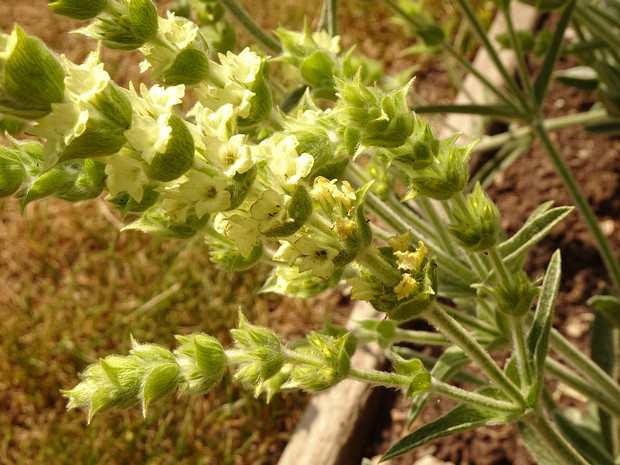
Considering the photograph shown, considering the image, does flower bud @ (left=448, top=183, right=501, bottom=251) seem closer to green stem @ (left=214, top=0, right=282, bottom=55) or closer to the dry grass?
green stem @ (left=214, top=0, right=282, bottom=55)

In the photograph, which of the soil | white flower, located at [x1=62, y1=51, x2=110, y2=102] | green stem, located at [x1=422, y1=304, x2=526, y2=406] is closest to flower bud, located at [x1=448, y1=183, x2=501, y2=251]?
green stem, located at [x1=422, y1=304, x2=526, y2=406]

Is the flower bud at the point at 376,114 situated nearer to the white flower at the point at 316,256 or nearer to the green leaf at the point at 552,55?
the white flower at the point at 316,256

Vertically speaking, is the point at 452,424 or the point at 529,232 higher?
the point at 529,232

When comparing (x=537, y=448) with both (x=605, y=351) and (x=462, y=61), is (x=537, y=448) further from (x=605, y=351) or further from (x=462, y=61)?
(x=462, y=61)

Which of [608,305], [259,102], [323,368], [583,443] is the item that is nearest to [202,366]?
[323,368]

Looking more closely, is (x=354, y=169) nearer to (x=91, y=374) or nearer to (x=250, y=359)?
(x=250, y=359)

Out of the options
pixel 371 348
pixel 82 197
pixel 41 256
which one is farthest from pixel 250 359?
pixel 41 256

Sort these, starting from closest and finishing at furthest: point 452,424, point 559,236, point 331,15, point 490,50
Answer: point 452,424
point 331,15
point 490,50
point 559,236

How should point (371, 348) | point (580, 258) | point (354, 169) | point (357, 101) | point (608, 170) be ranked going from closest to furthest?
point (357, 101), point (354, 169), point (371, 348), point (580, 258), point (608, 170)
